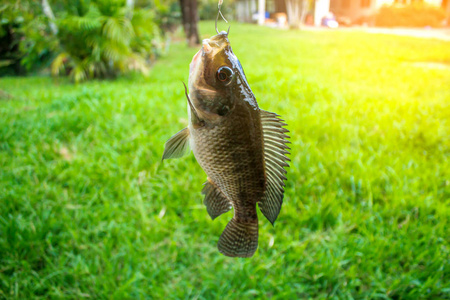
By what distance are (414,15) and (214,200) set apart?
7.52 m

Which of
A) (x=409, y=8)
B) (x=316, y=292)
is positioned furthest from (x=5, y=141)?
(x=409, y=8)

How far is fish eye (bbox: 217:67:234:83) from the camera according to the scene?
481 mm

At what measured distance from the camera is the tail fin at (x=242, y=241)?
589 millimetres

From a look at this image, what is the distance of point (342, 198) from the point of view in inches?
109

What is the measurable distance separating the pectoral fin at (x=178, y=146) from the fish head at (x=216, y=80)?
3.1 inches

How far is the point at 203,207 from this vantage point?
2846 mm

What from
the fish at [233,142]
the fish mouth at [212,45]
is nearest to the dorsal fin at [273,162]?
the fish at [233,142]

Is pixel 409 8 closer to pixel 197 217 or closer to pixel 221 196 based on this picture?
pixel 197 217

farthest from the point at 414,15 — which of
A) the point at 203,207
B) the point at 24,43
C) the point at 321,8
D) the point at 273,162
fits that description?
the point at 24,43

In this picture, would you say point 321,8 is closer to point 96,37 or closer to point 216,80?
point 96,37

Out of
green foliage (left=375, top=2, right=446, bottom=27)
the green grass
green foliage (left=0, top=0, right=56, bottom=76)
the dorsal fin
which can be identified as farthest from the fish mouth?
green foliage (left=375, top=2, right=446, bottom=27)

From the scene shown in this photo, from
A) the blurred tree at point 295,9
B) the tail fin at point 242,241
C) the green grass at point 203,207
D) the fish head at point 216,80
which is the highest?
the blurred tree at point 295,9

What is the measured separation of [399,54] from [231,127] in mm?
6624

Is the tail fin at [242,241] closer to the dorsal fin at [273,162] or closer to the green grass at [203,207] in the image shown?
the dorsal fin at [273,162]
